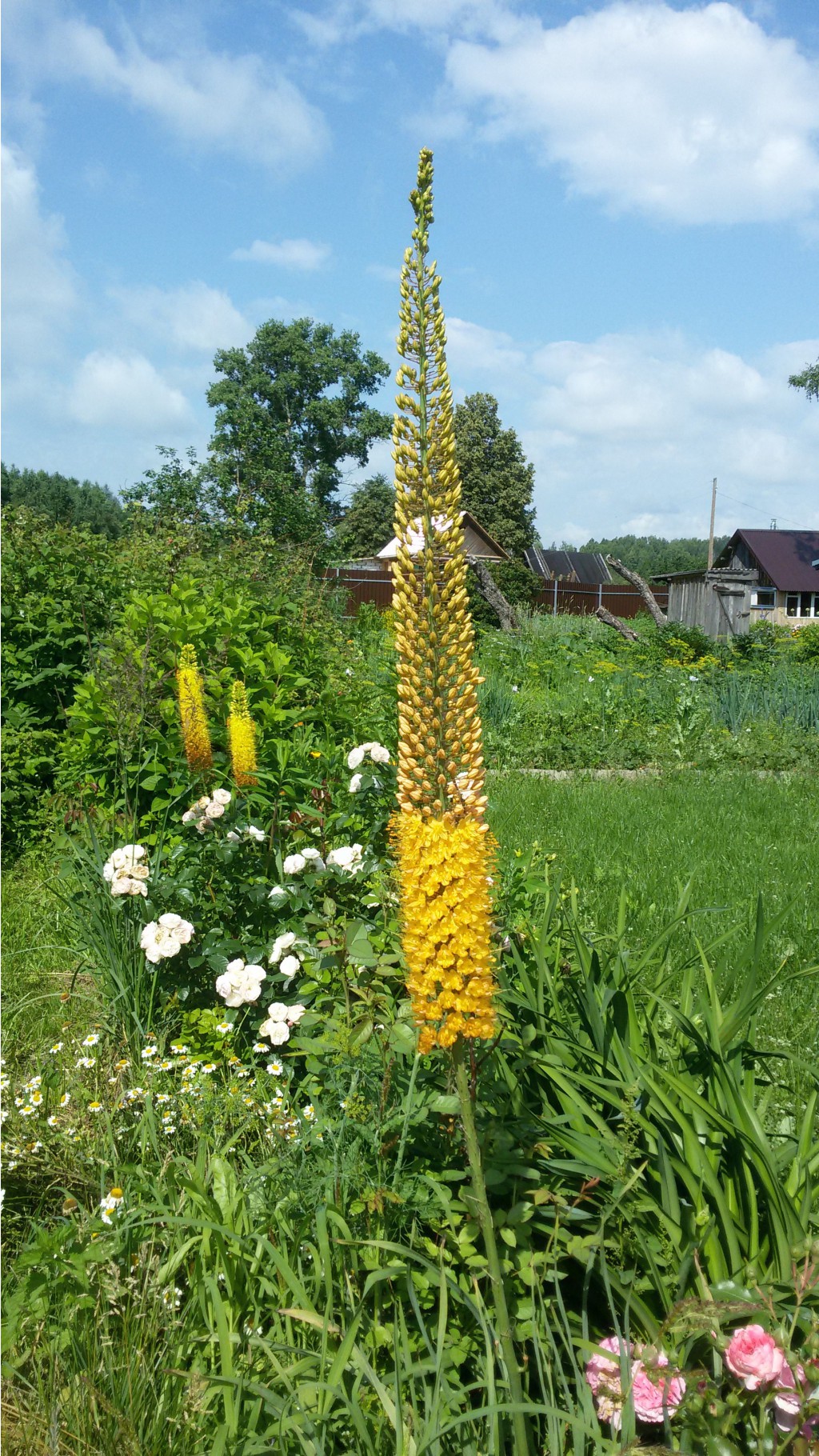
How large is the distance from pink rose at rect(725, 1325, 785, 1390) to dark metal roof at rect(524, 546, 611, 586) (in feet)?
154

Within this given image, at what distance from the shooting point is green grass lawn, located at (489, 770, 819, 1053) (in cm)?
436

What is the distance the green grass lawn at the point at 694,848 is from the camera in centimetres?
436

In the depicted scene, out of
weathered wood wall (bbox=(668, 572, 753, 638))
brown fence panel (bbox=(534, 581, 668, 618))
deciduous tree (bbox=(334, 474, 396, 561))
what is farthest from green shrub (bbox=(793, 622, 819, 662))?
deciduous tree (bbox=(334, 474, 396, 561))

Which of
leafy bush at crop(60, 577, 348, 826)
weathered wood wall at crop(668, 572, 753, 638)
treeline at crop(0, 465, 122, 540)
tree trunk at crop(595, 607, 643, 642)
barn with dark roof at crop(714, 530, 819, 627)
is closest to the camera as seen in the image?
leafy bush at crop(60, 577, 348, 826)

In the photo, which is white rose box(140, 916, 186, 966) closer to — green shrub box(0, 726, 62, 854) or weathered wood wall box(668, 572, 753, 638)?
green shrub box(0, 726, 62, 854)

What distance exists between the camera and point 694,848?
6090mm

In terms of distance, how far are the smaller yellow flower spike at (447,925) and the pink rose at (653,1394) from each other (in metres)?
0.66

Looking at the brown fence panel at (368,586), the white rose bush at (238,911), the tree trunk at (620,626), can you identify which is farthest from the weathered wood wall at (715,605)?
the white rose bush at (238,911)

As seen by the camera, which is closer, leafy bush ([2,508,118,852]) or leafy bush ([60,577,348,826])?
leafy bush ([60,577,348,826])

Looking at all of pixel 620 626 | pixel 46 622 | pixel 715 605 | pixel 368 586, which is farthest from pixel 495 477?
pixel 46 622

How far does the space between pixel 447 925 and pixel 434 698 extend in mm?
367

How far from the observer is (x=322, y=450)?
48625 millimetres

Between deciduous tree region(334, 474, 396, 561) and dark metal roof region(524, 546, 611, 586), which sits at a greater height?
deciduous tree region(334, 474, 396, 561)

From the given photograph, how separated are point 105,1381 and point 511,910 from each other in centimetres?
205
